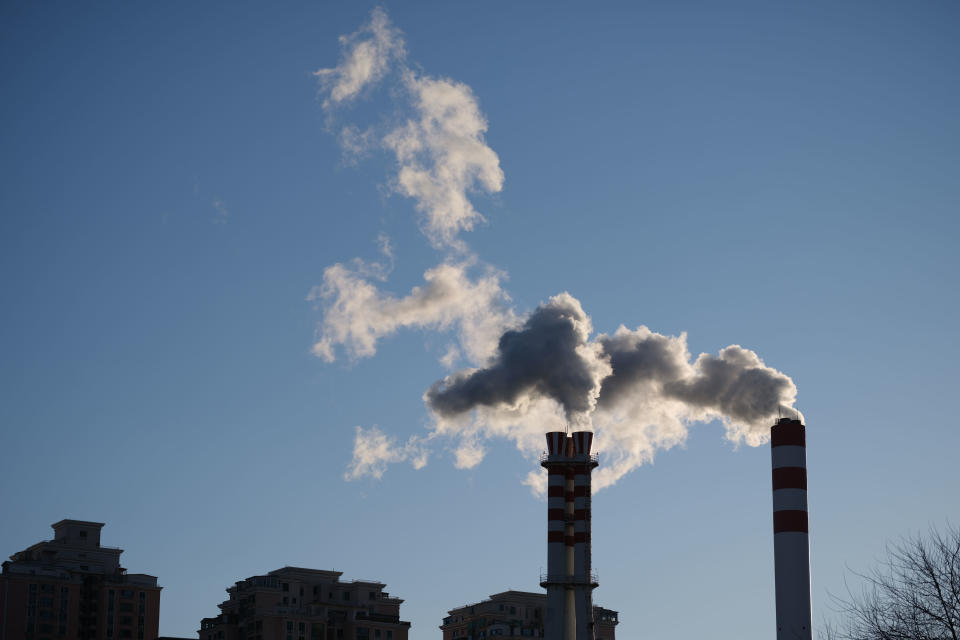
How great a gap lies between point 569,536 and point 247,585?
4268 cm

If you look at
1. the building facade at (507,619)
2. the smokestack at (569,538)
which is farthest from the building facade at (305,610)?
the smokestack at (569,538)

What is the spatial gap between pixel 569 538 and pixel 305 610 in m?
39.5

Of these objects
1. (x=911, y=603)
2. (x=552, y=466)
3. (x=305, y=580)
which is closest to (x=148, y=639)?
(x=305, y=580)

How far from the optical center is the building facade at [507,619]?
124m

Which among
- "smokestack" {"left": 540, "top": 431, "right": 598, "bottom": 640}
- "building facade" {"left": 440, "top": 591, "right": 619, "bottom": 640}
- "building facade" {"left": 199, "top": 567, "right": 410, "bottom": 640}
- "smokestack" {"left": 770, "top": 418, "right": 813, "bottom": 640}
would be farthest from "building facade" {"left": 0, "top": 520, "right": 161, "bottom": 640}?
"smokestack" {"left": 770, "top": 418, "right": 813, "bottom": 640}

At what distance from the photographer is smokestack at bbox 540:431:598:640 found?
88312mm

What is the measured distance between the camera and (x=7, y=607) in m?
115

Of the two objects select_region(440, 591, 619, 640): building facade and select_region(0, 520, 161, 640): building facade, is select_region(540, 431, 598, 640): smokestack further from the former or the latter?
select_region(0, 520, 161, 640): building facade

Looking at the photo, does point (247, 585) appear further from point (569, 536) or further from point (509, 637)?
point (569, 536)

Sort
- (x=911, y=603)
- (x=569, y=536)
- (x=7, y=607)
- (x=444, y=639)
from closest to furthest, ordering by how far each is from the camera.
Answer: (x=911, y=603)
(x=569, y=536)
(x=7, y=607)
(x=444, y=639)

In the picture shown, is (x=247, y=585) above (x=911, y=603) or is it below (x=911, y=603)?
above

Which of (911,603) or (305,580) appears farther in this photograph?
(305,580)

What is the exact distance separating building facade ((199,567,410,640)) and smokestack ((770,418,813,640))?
65431mm

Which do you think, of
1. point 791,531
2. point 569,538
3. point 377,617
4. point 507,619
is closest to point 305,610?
point 377,617
